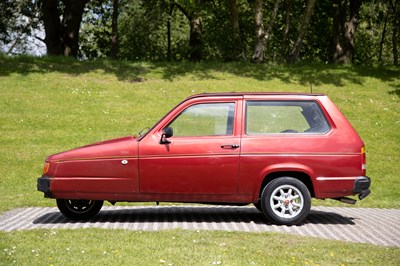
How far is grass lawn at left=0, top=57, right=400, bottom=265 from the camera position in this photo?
24.2ft

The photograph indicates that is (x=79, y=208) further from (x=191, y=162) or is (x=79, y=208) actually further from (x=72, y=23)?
(x=72, y=23)

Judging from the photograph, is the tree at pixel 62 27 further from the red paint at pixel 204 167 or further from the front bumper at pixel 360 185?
the front bumper at pixel 360 185

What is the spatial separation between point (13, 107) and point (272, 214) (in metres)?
13.5

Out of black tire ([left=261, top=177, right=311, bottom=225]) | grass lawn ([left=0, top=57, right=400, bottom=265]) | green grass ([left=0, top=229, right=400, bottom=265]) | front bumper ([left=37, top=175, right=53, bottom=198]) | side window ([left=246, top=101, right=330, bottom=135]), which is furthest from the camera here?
side window ([left=246, top=101, right=330, bottom=135])

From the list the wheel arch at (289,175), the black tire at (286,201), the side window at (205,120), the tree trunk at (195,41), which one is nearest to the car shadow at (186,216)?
the black tire at (286,201)

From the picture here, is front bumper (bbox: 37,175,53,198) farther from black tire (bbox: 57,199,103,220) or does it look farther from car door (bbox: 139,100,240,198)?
car door (bbox: 139,100,240,198)

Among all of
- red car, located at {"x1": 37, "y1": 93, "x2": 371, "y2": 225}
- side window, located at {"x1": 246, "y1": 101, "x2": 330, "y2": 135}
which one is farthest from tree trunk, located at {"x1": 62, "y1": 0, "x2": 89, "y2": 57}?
side window, located at {"x1": 246, "y1": 101, "x2": 330, "y2": 135}

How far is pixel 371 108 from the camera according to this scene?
22547 mm

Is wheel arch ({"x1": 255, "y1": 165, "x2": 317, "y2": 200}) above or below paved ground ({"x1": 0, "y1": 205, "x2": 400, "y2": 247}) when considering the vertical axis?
above

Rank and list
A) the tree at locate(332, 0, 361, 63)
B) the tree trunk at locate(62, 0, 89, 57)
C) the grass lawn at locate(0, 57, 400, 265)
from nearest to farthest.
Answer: the grass lawn at locate(0, 57, 400, 265), the tree trunk at locate(62, 0, 89, 57), the tree at locate(332, 0, 361, 63)

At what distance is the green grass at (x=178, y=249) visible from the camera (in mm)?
6947

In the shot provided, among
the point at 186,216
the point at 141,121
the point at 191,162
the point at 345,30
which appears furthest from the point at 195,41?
the point at 191,162

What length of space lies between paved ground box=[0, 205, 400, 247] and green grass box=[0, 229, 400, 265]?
29.2 inches

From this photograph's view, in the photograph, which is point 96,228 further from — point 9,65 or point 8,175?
point 9,65
